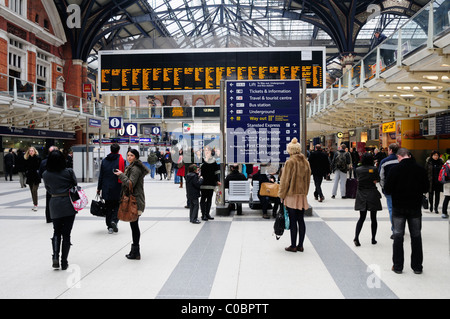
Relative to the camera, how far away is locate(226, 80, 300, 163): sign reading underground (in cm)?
909

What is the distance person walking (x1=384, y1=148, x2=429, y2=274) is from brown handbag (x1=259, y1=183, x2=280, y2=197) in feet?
11.7

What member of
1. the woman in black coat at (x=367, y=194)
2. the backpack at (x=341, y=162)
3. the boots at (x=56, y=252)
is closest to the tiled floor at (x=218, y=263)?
the boots at (x=56, y=252)

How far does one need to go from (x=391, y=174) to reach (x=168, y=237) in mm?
3898

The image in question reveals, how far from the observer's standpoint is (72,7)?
32094mm

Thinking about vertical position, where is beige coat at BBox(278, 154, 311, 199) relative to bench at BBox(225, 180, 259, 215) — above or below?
above

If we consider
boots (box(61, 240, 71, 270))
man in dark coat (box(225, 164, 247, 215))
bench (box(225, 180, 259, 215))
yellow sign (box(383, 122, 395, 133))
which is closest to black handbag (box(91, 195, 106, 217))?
boots (box(61, 240, 71, 270))

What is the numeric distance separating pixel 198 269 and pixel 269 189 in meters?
3.68

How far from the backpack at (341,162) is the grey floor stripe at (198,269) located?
19.2ft

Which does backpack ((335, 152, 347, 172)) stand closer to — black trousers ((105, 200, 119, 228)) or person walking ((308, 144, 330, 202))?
person walking ((308, 144, 330, 202))

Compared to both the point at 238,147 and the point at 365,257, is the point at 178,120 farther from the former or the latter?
the point at 365,257

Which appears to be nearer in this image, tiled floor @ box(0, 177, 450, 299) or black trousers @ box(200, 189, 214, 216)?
tiled floor @ box(0, 177, 450, 299)

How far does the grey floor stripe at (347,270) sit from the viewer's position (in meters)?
4.00

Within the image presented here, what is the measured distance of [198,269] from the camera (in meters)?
4.84
